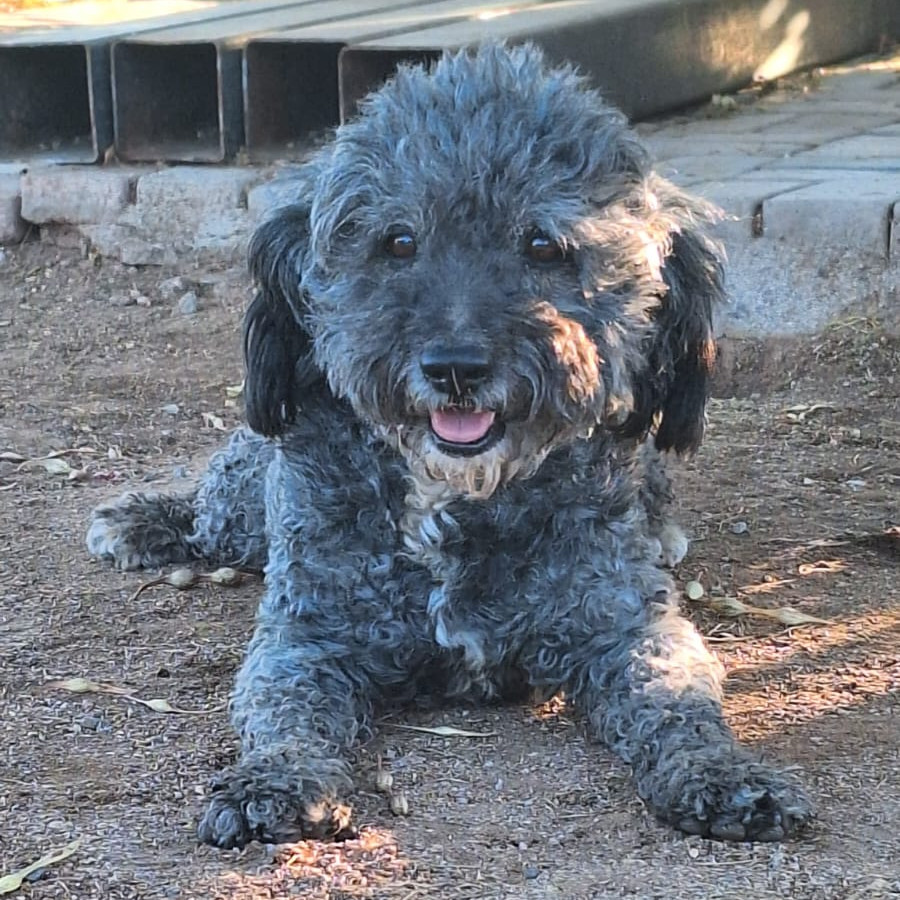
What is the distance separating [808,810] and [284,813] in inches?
38.5

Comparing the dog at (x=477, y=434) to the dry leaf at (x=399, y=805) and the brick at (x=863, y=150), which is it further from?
the brick at (x=863, y=150)

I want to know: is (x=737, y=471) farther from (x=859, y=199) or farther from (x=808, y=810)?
(x=808, y=810)

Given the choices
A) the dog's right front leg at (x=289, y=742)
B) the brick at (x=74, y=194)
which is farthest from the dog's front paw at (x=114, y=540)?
the brick at (x=74, y=194)

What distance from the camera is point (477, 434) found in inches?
139

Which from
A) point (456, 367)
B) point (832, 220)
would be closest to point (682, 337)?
point (456, 367)

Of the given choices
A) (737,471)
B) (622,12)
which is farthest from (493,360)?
(622,12)

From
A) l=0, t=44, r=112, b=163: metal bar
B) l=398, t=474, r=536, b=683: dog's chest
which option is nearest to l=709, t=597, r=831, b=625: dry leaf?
l=398, t=474, r=536, b=683: dog's chest

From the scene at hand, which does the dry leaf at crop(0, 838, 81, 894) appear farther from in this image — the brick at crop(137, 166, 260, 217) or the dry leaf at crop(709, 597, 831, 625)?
the brick at crop(137, 166, 260, 217)

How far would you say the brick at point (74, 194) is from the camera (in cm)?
797

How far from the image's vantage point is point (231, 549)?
5.00 m

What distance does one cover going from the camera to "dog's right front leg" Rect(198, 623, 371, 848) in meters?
3.26

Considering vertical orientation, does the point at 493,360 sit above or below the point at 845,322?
above

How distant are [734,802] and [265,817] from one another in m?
0.87

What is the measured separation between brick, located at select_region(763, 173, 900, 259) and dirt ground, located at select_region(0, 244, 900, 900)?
0.30 metres
